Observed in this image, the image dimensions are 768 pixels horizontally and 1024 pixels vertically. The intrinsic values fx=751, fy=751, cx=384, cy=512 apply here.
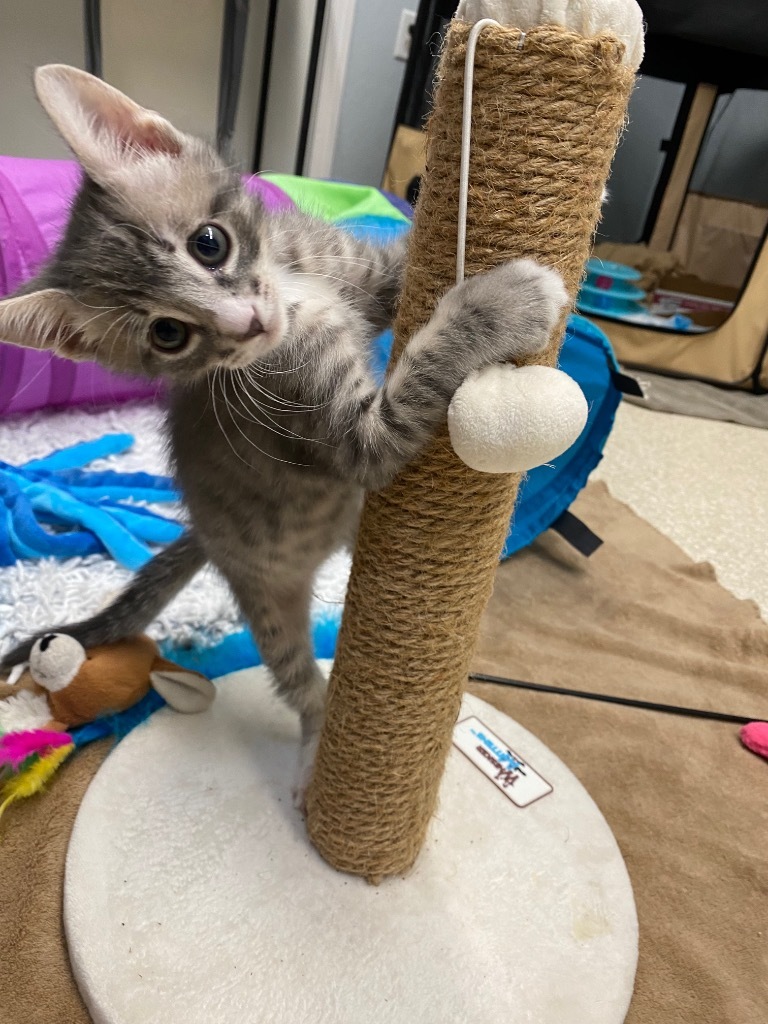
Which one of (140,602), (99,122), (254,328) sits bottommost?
(140,602)

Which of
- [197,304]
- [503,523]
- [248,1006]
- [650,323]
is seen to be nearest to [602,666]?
[503,523]

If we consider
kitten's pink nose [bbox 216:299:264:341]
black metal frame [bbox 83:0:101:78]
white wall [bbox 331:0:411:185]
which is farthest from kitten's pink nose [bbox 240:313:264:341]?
white wall [bbox 331:0:411:185]

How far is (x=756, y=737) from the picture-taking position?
135 centimetres

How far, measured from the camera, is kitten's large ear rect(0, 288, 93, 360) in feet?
2.55

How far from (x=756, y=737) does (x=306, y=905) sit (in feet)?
2.89

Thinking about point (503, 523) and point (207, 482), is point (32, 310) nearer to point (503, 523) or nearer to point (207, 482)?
point (207, 482)

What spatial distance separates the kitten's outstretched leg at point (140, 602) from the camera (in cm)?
114

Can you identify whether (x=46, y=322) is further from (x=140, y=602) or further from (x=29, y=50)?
(x=29, y=50)

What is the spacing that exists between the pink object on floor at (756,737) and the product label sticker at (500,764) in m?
0.47

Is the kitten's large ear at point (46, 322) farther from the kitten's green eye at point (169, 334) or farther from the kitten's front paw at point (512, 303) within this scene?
the kitten's front paw at point (512, 303)

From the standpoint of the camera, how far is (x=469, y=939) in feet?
2.95

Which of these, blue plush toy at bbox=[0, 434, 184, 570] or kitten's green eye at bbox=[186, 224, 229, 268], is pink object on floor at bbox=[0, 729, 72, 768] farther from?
kitten's green eye at bbox=[186, 224, 229, 268]

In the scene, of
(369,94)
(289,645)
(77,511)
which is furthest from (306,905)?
(369,94)

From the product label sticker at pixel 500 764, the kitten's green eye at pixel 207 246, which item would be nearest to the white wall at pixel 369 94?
the kitten's green eye at pixel 207 246
